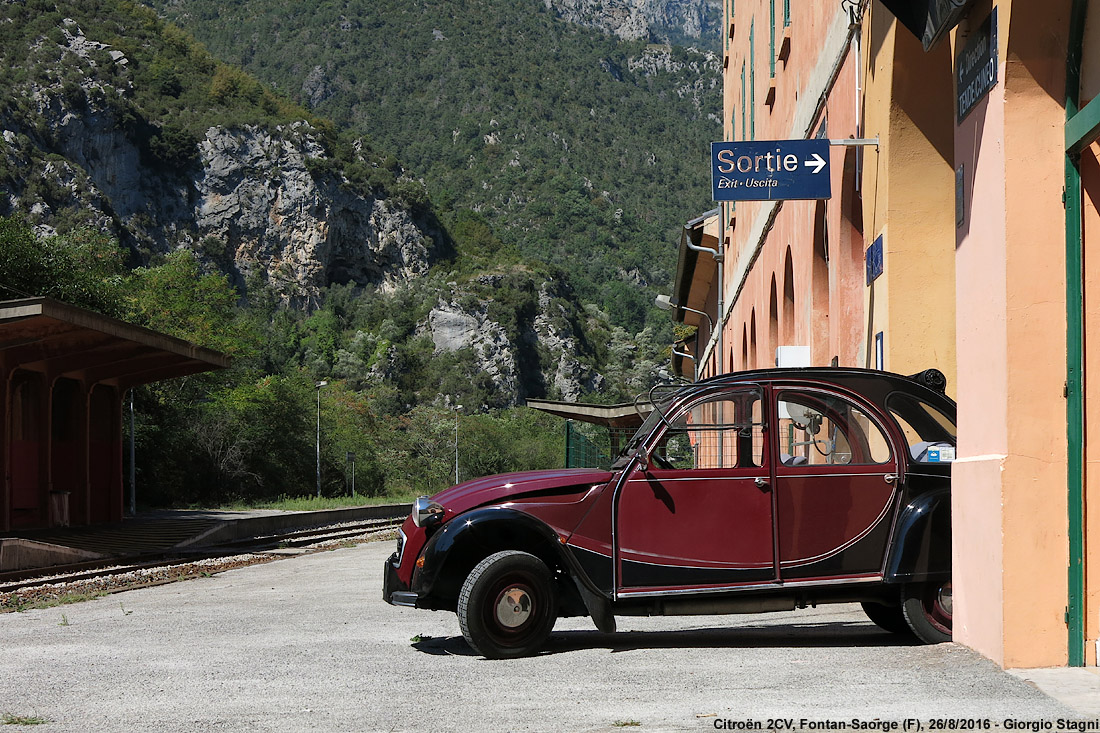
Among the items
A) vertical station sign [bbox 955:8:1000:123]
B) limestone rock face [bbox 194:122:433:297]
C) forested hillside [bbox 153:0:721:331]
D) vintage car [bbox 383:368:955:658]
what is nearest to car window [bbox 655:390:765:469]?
vintage car [bbox 383:368:955:658]

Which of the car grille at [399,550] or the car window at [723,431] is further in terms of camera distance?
the car grille at [399,550]

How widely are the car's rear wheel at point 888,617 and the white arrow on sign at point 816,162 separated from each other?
5073 mm

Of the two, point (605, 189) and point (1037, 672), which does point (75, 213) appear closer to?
point (605, 189)

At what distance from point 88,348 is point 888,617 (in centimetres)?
1962

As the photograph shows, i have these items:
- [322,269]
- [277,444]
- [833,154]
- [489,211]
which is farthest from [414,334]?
[833,154]

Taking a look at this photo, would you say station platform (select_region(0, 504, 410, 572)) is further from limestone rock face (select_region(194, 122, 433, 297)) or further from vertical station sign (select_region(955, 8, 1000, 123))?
limestone rock face (select_region(194, 122, 433, 297))

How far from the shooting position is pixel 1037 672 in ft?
21.6

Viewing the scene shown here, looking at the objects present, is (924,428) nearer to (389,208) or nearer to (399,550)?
(399,550)

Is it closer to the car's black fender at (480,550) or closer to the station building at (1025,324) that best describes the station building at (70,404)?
the car's black fender at (480,550)

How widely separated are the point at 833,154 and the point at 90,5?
15438 centimetres

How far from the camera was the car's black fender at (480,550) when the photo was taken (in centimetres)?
798

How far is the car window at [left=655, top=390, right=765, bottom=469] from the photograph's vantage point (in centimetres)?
820

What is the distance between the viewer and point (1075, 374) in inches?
265

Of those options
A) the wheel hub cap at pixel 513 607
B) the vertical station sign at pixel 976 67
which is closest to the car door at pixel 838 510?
the wheel hub cap at pixel 513 607
